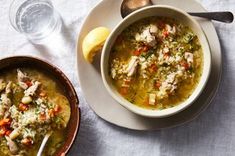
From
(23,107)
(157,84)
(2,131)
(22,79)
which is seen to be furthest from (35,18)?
(157,84)

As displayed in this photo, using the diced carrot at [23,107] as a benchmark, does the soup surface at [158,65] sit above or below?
above

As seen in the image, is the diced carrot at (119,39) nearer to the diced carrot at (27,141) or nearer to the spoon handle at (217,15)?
the spoon handle at (217,15)

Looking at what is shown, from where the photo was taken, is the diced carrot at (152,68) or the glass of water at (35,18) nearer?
the diced carrot at (152,68)

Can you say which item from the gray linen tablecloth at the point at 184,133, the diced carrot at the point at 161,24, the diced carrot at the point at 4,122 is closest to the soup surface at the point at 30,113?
the diced carrot at the point at 4,122

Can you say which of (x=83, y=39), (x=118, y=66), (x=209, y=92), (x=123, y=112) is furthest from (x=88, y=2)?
(x=209, y=92)

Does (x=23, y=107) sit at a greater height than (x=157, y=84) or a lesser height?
lesser

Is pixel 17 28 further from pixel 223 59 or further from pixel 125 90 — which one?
pixel 223 59

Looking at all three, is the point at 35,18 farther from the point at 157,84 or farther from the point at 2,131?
the point at 157,84
